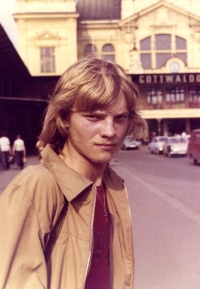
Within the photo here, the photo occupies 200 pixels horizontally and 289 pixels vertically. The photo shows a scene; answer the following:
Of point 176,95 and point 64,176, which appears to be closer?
point 64,176

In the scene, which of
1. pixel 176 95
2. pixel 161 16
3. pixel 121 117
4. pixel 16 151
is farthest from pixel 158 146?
pixel 121 117

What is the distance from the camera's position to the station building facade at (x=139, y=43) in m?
50.0

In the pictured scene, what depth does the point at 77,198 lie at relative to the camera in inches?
58.8

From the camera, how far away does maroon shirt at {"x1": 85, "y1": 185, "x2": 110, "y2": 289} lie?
1.55 meters

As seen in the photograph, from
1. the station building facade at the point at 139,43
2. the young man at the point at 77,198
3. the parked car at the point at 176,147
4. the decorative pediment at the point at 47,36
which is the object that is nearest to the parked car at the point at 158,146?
the parked car at the point at 176,147

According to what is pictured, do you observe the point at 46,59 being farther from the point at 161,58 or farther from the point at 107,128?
the point at 107,128

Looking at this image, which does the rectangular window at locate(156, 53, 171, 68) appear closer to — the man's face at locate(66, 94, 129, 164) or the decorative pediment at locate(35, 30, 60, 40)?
the decorative pediment at locate(35, 30, 60, 40)

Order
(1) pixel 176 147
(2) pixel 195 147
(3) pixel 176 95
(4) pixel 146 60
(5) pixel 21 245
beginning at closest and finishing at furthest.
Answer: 1. (5) pixel 21 245
2. (2) pixel 195 147
3. (1) pixel 176 147
4. (3) pixel 176 95
5. (4) pixel 146 60

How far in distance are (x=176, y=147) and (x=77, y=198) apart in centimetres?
2595

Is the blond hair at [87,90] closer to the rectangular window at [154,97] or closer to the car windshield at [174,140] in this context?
the car windshield at [174,140]

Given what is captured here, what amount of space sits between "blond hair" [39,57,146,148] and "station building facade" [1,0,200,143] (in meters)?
45.9

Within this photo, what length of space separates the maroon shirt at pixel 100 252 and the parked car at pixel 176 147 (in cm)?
2569

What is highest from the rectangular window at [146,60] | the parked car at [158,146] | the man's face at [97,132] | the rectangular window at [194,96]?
the rectangular window at [146,60]

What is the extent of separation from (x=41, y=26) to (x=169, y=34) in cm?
1395
